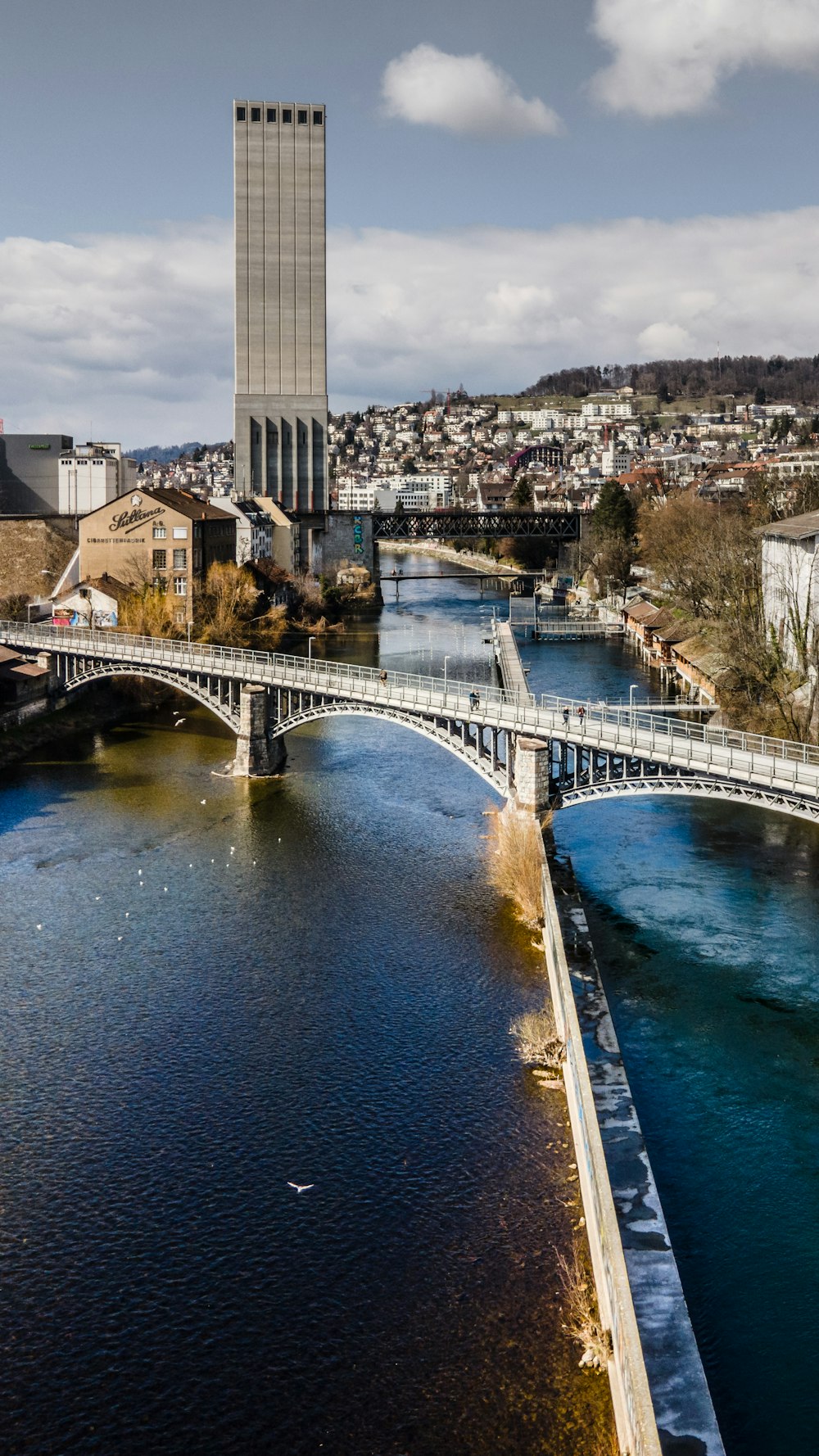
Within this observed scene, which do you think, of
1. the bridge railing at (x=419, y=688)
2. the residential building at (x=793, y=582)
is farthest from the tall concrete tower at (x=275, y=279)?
the residential building at (x=793, y=582)

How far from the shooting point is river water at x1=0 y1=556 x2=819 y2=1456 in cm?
1984

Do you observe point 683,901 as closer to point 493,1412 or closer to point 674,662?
point 493,1412

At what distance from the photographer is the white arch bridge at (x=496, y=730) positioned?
125ft

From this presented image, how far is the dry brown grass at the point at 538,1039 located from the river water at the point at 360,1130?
1.68 feet

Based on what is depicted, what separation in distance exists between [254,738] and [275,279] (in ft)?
304

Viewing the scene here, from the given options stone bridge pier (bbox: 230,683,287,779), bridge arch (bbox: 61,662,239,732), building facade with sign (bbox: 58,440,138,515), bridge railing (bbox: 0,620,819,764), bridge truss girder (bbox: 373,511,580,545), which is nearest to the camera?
bridge railing (bbox: 0,620,819,764)

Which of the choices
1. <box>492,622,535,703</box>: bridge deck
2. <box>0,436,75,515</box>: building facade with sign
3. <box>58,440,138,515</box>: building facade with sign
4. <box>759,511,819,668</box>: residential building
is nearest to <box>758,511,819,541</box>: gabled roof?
<box>759,511,819,668</box>: residential building

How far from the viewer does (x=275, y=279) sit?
447 feet

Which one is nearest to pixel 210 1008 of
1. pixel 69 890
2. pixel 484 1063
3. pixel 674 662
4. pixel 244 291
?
pixel 484 1063

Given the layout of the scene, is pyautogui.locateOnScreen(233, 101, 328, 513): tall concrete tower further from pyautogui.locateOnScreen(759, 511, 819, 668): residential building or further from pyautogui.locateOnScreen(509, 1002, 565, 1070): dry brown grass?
pyautogui.locateOnScreen(509, 1002, 565, 1070): dry brown grass

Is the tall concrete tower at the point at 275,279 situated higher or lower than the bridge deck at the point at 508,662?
higher

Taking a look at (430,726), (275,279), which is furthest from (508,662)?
(275,279)

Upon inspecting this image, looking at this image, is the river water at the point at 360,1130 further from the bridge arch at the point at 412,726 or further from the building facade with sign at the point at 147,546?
the building facade with sign at the point at 147,546

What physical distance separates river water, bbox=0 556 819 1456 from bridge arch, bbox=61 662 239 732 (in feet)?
35.5
